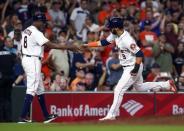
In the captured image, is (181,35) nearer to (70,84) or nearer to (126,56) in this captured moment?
(70,84)

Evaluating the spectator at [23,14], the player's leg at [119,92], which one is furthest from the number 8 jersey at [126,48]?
the spectator at [23,14]

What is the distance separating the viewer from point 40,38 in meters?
16.1

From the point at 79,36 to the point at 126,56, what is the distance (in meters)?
6.00

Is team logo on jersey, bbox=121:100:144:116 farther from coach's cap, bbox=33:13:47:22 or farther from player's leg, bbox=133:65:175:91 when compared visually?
coach's cap, bbox=33:13:47:22

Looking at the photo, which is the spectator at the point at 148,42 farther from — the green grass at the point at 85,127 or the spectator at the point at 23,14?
the green grass at the point at 85,127

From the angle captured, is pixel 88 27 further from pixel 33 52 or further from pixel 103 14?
pixel 33 52

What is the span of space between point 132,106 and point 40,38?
3426mm

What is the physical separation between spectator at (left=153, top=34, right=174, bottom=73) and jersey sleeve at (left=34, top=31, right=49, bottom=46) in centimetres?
534

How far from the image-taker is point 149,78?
65.3ft

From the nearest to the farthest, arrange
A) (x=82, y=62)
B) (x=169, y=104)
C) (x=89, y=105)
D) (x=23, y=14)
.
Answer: (x=89, y=105) < (x=169, y=104) < (x=82, y=62) < (x=23, y=14)

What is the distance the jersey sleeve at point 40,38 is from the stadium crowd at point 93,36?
1.56 metres

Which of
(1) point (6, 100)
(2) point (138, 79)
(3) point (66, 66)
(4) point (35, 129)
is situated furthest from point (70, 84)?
(4) point (35, 129)

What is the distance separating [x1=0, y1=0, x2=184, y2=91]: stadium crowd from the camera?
771 inches

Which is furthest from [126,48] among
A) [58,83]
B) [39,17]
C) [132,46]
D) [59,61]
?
[59,61]
